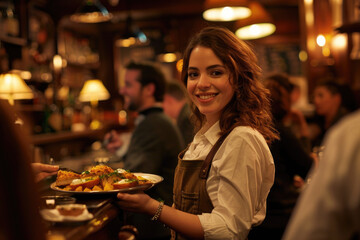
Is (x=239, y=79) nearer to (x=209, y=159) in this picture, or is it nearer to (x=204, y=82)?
(x=204, y=82)

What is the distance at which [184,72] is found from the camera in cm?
185

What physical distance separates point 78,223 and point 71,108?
681 cm

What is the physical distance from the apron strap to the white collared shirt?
18mm

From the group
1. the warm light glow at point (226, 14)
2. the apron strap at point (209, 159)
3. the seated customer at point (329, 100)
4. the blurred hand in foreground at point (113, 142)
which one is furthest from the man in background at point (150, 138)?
the seated customer at point (329, 100)

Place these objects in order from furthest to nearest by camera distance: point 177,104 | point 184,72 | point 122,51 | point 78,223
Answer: point 122,51
point 177,104
point 184,72
point 78,223

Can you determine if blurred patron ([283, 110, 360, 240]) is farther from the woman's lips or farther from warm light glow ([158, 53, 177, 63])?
warm light glow ([158, 53, 177, 63])

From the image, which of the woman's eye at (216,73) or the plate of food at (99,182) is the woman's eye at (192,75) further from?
the plate of food at (99,182)

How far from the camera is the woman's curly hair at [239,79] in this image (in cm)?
159

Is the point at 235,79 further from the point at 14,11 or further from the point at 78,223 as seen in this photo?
the point at 14,11

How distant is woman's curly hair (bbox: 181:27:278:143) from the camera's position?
1.59 metres

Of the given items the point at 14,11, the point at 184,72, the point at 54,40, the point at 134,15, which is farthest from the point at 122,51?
the point at 184,72

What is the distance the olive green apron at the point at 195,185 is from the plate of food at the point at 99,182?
14 centimetres

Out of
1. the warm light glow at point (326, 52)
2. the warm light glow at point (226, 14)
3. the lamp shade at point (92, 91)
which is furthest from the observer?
the lamp shade at point (92, 91)

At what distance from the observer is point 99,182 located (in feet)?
5.47
